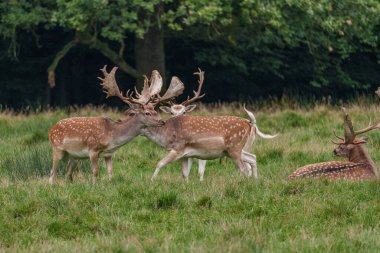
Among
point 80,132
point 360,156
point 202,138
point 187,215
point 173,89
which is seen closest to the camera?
point 187,215

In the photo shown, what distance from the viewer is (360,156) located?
38.8 feet

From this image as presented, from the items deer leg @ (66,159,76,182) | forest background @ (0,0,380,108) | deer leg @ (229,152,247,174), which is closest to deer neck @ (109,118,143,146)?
deer leg @ (66,159,76,182)

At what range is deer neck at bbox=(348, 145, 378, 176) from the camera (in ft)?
37.9

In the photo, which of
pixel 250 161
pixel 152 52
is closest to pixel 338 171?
pixel 250 161

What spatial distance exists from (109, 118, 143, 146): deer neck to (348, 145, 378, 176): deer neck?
253 cm

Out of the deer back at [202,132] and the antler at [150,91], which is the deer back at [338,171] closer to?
the deer back at [202,132]

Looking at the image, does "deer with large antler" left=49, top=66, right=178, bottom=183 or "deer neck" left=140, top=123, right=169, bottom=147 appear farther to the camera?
"deer neck" left=140, top=123, right=169, bottom=147

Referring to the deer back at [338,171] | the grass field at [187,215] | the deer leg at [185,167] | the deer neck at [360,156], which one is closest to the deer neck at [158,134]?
the deer leg at [185,167]

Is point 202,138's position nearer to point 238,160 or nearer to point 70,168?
Answer: point 238,160

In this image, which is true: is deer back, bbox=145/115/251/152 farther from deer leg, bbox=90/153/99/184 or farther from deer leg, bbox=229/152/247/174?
deer leg, bbox=90/153/99/184

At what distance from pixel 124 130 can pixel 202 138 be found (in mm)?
942

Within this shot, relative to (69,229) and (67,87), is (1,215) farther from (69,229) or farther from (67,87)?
(67,87)

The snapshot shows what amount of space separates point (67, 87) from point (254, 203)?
21.5m

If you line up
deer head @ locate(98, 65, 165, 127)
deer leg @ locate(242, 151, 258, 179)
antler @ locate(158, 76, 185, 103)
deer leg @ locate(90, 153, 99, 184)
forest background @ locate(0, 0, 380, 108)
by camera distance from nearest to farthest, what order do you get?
deer leg @ locate(90, 153, 99, 184), deer head @ locate(98, 65, 165, 127), deer leg @ locate(242, 151, 258, 179), antler @ locate(158, 76, 185, 103), forest background @ locate(0, 0, 380, 108)
